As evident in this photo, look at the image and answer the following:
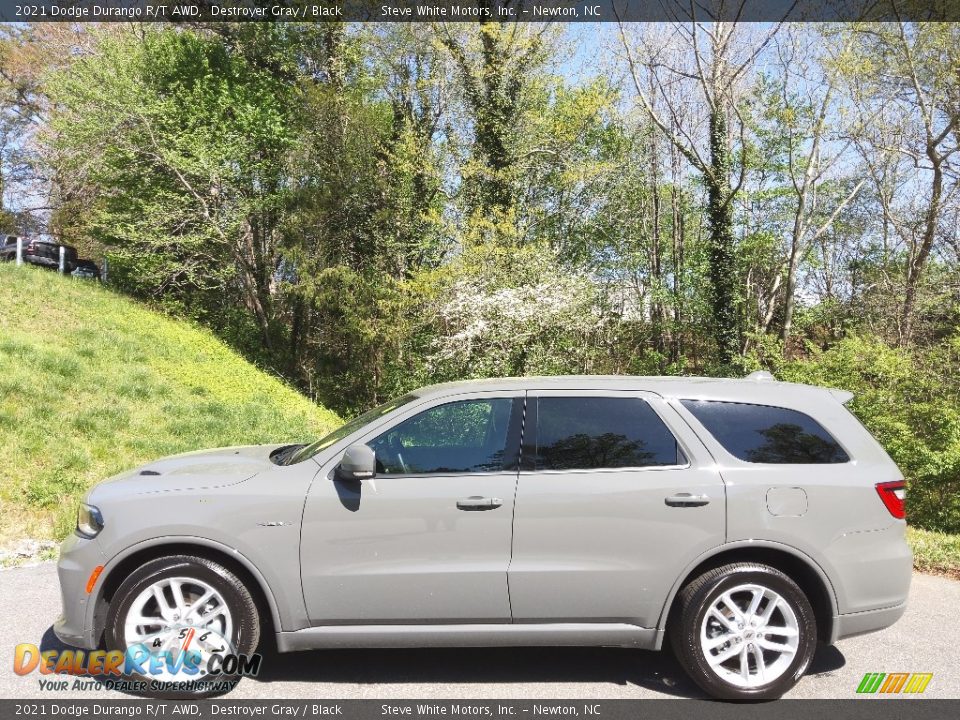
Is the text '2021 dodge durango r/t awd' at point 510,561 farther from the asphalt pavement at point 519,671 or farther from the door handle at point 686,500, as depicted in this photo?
the asphalt pavement at point 519,671

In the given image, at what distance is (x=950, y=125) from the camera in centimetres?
1936

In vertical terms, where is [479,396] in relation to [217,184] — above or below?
below

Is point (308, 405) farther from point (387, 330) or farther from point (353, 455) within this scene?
point (353, 455)

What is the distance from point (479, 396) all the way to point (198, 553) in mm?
1756

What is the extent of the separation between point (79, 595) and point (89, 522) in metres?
0.38

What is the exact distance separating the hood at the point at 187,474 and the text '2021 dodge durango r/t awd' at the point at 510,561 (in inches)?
1.9

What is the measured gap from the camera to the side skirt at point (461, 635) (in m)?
3.91

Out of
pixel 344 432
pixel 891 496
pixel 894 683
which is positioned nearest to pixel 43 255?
pixel 344 432

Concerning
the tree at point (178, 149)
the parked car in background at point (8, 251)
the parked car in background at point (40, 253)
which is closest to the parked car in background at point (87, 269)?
the parked car in background at point (40, 253)

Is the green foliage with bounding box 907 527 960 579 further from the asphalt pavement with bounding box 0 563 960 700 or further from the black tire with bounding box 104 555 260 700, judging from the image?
the black tire with bounding box 104 555 260 700

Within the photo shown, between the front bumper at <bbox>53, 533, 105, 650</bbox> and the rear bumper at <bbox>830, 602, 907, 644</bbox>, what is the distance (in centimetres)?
396

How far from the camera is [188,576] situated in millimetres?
3920

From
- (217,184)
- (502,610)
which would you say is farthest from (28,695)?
(217,184)

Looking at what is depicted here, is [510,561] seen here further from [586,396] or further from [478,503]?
[586,396]
